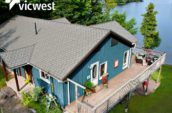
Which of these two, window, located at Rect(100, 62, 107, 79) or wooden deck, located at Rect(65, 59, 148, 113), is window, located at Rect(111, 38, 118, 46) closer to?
window, located at Rect(100, 62, 107, 79)

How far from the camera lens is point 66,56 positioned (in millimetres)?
15148

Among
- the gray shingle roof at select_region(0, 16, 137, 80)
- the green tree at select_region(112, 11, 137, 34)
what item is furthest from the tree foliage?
the gray shingle roof at select_region(0, 16, 137, 80)

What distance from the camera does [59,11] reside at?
35344 millimetres

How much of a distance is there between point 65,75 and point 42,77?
3798 mm

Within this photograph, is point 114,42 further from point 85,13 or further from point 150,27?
point 85,13

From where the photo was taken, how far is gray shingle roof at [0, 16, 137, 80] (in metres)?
14.7

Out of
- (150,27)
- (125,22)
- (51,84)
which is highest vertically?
(125,22)

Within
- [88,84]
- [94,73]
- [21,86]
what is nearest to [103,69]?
[94,73]

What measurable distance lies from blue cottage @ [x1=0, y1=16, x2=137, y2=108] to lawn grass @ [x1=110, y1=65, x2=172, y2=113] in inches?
118

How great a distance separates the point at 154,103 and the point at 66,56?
959 centimetres

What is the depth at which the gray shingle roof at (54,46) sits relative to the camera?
48.3 ft

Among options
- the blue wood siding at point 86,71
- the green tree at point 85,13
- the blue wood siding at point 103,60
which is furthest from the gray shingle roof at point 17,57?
the green tree at point 85,13

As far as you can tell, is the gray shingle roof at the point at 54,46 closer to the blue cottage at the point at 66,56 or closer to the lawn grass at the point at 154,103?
the blue cottage at the point at 66,56

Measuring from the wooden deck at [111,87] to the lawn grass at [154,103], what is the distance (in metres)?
2.03
